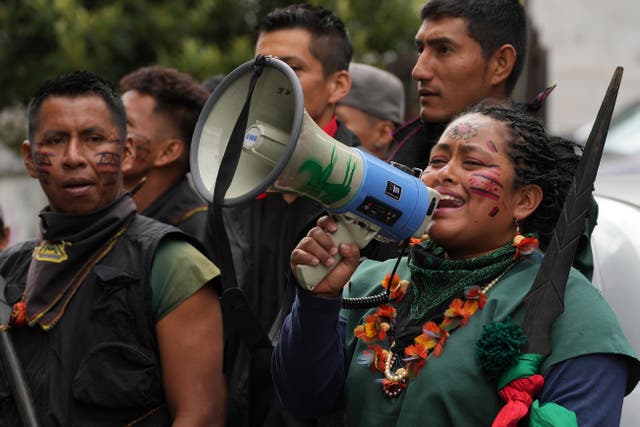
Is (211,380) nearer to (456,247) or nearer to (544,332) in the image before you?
(456,247)

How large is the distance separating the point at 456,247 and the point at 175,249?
90 cm

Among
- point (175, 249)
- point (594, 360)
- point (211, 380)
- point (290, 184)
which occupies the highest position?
point (290, 184)

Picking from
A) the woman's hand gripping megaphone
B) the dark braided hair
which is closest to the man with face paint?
the woman's hand gripping megaphone

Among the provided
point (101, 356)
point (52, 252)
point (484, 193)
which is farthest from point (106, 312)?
point (484, 193)

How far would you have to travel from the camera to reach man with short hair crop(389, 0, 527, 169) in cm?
343

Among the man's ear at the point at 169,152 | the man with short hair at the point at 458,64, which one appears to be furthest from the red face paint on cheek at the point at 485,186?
the man's ear at the point at 169,152

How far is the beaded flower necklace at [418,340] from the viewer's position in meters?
2.50

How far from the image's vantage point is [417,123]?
359 cm

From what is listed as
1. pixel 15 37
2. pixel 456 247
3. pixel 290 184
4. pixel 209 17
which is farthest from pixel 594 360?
pixel 15 37

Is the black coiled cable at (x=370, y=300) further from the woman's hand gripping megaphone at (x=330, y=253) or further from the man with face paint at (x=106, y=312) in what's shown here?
the man with face paint at (x=106, y=312)

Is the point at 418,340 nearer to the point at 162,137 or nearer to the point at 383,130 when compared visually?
the point at 162,137

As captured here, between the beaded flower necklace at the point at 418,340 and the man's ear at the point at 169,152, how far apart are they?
1926 millimetres

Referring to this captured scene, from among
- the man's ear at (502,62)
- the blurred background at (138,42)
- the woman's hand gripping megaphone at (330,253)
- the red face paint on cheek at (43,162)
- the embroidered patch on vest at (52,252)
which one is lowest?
the blurred background at (138,42)

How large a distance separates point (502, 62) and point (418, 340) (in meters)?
1.28
